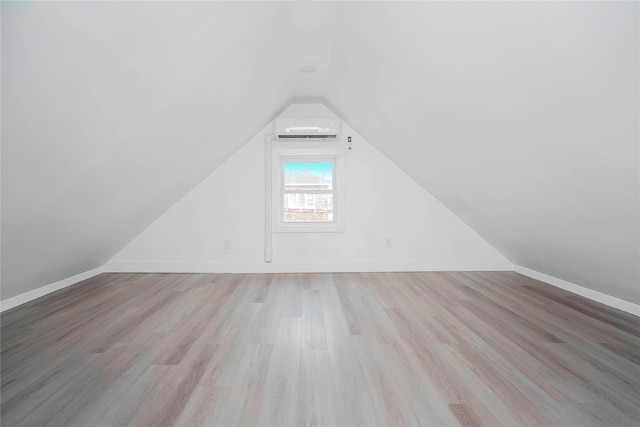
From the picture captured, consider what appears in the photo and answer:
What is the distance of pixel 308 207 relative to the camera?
4.33m

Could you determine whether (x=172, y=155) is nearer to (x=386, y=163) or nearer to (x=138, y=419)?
(x=138, y=419)

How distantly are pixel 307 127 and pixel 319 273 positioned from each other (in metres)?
2.04

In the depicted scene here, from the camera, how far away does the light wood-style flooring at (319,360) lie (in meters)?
1.35

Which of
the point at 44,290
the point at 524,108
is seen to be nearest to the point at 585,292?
the point at 524,108

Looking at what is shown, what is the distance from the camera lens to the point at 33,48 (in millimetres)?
1158

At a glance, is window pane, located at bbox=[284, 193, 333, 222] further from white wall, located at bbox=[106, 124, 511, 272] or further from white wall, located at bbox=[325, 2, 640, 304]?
white wall, located at bbox=[325, 2, 640, 304]

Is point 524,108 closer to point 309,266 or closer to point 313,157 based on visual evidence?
point 313,157

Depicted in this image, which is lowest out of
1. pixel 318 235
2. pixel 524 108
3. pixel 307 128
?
pixel 318 235

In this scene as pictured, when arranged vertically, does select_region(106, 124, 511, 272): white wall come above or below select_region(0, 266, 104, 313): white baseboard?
above

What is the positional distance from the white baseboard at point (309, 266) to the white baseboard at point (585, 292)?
0.99ft

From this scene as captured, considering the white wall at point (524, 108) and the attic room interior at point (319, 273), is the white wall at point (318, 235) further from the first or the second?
the white wall at point (524, 108)

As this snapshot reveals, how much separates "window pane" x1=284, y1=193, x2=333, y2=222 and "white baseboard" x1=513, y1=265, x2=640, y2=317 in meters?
2.82

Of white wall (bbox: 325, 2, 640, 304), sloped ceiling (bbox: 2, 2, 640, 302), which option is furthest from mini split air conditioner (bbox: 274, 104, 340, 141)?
white wall (bbox: 325, 2, 640, 304)

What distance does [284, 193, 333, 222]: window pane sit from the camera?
431 centimetres
